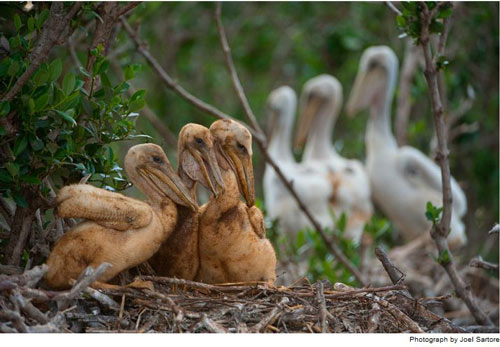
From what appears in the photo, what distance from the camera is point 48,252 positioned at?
3604 mm

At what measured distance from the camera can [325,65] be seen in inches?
441

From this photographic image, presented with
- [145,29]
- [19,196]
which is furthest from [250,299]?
[145,29]

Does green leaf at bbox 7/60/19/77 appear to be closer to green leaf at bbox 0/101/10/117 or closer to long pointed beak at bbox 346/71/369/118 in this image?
green leaf at bbox 0/101/10/117

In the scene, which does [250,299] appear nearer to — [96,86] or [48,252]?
[48,252]

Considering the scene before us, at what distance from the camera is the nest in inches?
121

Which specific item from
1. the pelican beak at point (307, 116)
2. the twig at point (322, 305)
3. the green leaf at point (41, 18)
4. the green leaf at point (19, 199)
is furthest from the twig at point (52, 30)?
the pelican beak at point (307, 116)

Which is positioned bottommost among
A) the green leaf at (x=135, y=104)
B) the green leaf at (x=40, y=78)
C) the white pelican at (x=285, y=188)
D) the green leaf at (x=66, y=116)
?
the white pelican at (x=285, y=188)

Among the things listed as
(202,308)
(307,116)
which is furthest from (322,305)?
(307,116)

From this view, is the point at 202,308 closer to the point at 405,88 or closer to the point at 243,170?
the point at 243,170

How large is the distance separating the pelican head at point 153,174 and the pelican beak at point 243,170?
0.91 feet

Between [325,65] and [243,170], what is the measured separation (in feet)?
24.8

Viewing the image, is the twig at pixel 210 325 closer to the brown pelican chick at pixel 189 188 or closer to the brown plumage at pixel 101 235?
the brown plumage at pixel 101 235

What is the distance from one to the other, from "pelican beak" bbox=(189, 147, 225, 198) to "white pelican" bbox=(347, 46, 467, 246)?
16.5ft

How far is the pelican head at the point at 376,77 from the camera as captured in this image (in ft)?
30.6
